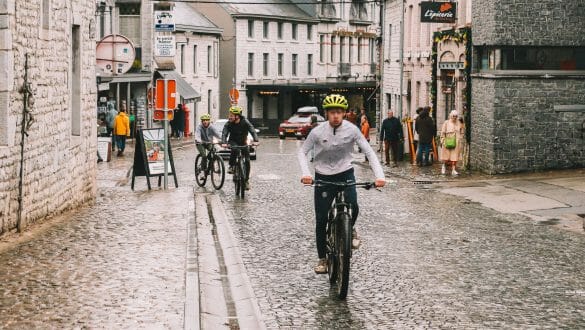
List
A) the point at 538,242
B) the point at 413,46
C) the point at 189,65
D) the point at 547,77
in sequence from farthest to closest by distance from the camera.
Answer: the point at 189,65 → the point at 413,46 → the point at 547,77 → the point at 538,242

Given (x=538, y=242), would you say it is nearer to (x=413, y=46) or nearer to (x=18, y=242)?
(x=18, y=242)

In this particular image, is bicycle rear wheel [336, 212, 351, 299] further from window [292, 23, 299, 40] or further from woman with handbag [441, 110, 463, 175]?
window [292, 23, 299, 40]

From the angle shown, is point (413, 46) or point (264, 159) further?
point (413, 46)

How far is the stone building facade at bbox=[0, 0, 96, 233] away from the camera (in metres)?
13.9

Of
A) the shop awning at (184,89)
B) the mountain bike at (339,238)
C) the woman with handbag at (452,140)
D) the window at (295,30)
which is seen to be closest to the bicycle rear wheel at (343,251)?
the mountain bike at (339,238)

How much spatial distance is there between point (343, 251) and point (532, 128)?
19227 mm

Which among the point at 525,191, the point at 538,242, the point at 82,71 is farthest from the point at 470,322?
the point at 525,191

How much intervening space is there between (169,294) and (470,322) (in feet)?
8.65

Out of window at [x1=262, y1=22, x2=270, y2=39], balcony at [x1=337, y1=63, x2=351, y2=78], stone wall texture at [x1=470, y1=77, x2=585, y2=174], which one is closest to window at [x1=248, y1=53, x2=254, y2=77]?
window at [x1=262, y1=22, x2=270, y2=39]

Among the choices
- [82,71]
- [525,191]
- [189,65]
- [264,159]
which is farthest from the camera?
[189,65]

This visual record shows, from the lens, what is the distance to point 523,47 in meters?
29.4

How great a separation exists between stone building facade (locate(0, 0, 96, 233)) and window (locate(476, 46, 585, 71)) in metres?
12.2

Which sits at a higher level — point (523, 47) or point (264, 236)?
point (523, 47)

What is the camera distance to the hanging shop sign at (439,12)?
109 feet
